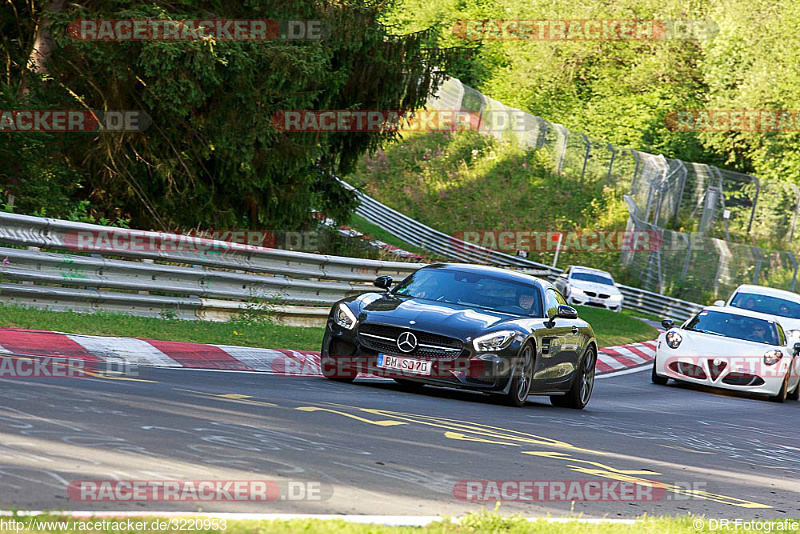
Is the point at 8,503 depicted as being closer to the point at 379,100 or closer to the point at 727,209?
the point at 379,100

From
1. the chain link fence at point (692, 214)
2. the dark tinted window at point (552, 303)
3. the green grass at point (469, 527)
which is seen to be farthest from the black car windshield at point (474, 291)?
the chain link fence at point (692, 214)

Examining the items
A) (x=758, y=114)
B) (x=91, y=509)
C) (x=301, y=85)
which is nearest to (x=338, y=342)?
(x=91, y=509)

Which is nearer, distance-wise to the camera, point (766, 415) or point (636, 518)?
point (636, 518)

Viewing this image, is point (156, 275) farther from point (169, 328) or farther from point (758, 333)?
point (758, 333)

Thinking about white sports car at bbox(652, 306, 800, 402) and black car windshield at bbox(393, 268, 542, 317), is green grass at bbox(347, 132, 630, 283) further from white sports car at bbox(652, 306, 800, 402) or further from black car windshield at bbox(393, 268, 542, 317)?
black car windshield at bbox(393, 268, 542, 317)

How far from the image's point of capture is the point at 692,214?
4919 centimetres

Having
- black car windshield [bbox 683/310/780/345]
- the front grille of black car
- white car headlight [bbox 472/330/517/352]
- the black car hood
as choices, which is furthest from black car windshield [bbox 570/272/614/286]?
the front grille of black car

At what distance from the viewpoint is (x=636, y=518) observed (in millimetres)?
6613

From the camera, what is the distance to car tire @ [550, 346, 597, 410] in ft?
44.7

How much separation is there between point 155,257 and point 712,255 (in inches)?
1285

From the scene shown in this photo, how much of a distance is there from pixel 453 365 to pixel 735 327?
8.84m

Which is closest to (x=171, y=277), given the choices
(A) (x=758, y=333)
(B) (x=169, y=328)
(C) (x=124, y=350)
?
(B) (x=169, y=328)

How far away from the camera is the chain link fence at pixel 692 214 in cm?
4322

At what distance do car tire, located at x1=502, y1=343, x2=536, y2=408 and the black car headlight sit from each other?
22.6ft
